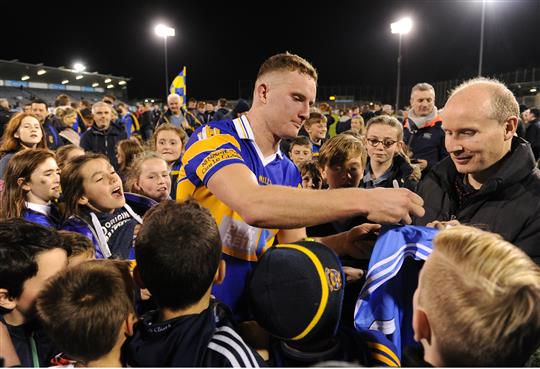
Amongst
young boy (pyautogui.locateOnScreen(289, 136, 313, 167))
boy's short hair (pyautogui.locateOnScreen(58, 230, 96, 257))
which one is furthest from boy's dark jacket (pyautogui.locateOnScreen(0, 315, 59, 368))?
young boy (pyautogui.locateOnScreen(289, 136, 313, 167))

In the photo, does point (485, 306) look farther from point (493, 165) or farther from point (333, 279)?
point (493, 165)

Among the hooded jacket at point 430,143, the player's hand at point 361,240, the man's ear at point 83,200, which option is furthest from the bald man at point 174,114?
the player's hand at point 361,240

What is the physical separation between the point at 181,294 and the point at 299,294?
0.40 m

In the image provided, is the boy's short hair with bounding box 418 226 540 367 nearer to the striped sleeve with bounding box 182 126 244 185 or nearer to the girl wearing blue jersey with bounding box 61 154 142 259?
the striped sleeve with bounding box 182 126 244 185

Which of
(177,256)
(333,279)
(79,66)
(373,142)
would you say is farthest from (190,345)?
(79,66)

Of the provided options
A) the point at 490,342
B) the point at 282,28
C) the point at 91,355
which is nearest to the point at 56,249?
Answer: the point at 91,355

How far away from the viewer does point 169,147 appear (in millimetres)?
5520

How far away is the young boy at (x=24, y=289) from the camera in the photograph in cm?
188

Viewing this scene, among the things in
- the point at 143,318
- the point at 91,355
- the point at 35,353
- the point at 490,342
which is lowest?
the point at 35,353

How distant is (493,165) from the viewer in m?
2.10

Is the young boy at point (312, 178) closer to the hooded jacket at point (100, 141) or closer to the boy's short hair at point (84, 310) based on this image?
the boy's short hair at point (84, 310)

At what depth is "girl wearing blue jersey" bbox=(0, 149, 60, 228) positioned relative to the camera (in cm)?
320

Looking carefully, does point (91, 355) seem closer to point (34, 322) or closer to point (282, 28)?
point (34, 322)

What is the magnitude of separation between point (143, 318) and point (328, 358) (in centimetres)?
66
